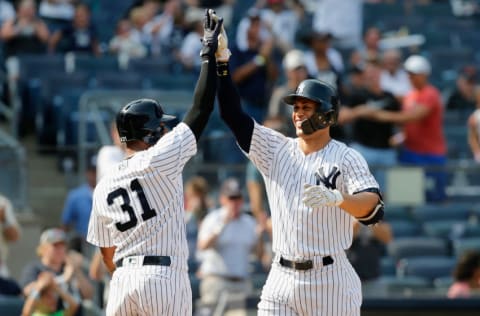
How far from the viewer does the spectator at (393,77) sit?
47.1 feet

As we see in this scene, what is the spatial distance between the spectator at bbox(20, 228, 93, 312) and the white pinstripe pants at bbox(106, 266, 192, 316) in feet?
9.76

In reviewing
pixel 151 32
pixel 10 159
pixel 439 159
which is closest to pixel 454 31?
pixel 151 32

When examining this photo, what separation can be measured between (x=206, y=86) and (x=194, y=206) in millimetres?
5043

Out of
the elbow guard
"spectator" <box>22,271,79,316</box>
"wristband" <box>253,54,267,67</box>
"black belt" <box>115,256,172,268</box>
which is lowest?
"spectator" <box>22,271,79,316</box>

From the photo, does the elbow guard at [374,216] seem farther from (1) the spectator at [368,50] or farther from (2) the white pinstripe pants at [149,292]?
(1) the spectator at [368,50]

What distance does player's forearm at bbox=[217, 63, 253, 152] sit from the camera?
22.1 feet

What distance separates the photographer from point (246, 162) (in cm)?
1229

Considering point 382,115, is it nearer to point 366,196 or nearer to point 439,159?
point 439,159

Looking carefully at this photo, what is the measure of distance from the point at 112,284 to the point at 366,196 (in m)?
1.34

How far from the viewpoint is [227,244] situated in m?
10.6

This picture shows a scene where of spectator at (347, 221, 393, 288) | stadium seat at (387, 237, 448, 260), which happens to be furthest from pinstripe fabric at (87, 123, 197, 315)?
stadium seat at (387, 237, 448, 260)

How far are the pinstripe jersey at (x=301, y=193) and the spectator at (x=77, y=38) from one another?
874cm

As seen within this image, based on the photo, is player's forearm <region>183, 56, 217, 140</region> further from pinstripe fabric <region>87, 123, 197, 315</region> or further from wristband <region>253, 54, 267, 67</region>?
wristband <region>253, 54, 267, 67</region>

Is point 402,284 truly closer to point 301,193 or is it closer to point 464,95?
point 301,193
